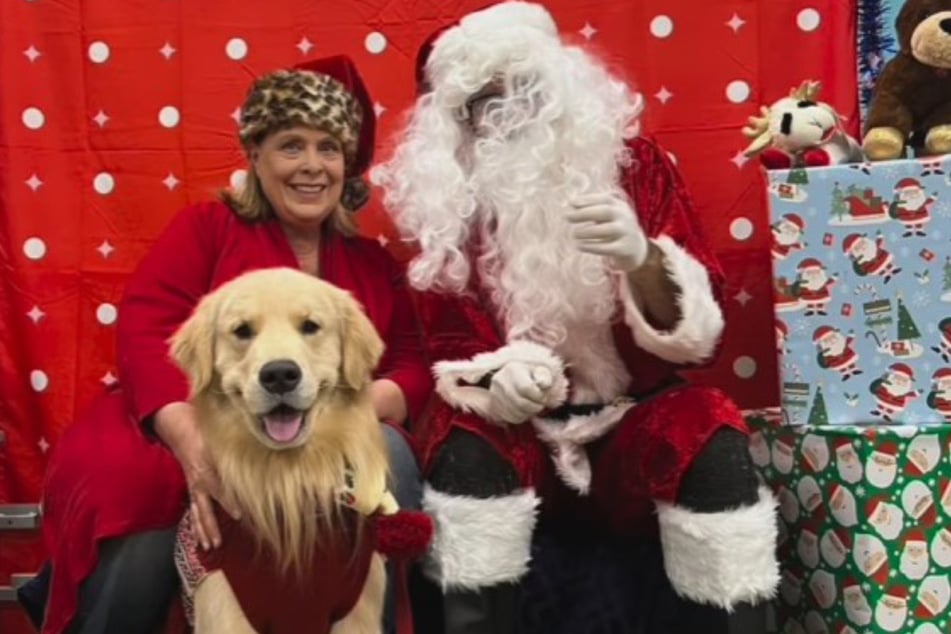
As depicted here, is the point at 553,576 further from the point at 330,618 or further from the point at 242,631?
the point at 242,631

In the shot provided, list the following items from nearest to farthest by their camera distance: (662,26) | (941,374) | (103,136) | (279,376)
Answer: (279,376)
(941,374)
(662,26)
(103,136)

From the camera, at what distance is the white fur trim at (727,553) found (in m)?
1.55

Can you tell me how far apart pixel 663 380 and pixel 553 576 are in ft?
1.23

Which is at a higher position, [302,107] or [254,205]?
[302,107]

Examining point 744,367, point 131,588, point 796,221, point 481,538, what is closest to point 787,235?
point 796,221

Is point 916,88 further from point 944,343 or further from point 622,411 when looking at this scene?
point 622,411

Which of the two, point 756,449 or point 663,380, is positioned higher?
point 663,380

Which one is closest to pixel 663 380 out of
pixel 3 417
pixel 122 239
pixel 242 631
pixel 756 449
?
pixel 756 449

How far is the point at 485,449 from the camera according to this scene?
1.63 meters

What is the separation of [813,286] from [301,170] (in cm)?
87

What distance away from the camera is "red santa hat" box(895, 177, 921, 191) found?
5.55 ft

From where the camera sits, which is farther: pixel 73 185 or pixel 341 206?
pixel 73 185

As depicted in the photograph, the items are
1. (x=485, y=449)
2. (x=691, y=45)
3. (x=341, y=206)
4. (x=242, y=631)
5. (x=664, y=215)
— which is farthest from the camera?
(x=691, y=45)

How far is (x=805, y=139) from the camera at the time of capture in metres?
1.81
